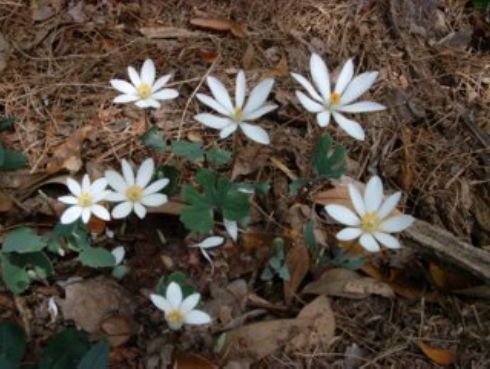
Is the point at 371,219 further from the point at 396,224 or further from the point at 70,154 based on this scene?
the point at 70,154

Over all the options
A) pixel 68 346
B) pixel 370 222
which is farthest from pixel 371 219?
pixel 68 346

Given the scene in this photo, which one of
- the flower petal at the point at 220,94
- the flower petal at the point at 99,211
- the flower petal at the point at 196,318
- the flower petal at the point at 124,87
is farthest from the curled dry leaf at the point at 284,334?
the flower petal at the point at 124,87

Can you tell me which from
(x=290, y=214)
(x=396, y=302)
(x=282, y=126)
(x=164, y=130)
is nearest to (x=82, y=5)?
(x=164, y=130)

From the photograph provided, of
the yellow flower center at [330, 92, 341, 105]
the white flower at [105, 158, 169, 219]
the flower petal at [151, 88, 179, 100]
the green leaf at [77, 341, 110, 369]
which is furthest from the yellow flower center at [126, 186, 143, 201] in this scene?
the yellow flower center at [330, 92, 341, 105]

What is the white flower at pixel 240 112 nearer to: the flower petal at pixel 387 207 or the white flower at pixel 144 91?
the white flower at pixel 144 91

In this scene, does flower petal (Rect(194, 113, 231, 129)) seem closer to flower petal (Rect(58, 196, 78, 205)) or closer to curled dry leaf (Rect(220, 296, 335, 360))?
flower petal (Rect(58, 196, 78, 205))

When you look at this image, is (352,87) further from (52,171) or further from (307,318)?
(52,171)

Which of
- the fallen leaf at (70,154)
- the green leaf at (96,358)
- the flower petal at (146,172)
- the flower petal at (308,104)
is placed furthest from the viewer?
the fallen leaf at (70,154)
